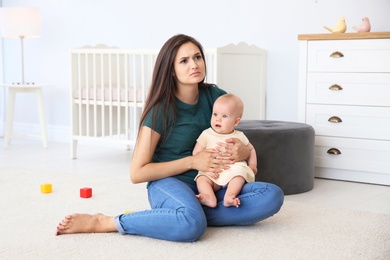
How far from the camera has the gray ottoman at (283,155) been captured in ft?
9.00

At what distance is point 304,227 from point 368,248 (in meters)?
0.30

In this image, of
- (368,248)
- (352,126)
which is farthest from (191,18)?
(368,248)

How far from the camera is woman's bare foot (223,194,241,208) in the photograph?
1.97 meters

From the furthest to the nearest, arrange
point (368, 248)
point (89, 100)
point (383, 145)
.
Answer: point (89, 100), point (383, 145), point (368, 248)

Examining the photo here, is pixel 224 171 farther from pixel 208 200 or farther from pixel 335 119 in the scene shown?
pixel 335 119

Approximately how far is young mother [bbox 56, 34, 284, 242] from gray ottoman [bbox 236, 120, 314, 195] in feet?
2.19

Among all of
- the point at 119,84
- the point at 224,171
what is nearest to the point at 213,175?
the point at 224,171

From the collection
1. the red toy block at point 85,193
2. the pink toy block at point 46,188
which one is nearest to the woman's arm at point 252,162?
the red toy block at point 85,193

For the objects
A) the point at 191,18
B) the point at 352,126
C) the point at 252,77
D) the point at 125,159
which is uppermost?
the point at 191,18

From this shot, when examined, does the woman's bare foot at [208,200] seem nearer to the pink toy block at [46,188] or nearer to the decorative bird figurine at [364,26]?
the pink toy block at [46,188]

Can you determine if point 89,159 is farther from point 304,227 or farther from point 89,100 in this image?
point 304,227

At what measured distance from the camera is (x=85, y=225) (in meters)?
2.02

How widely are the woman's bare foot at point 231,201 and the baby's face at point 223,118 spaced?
0.77ft

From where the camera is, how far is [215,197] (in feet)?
6.68
